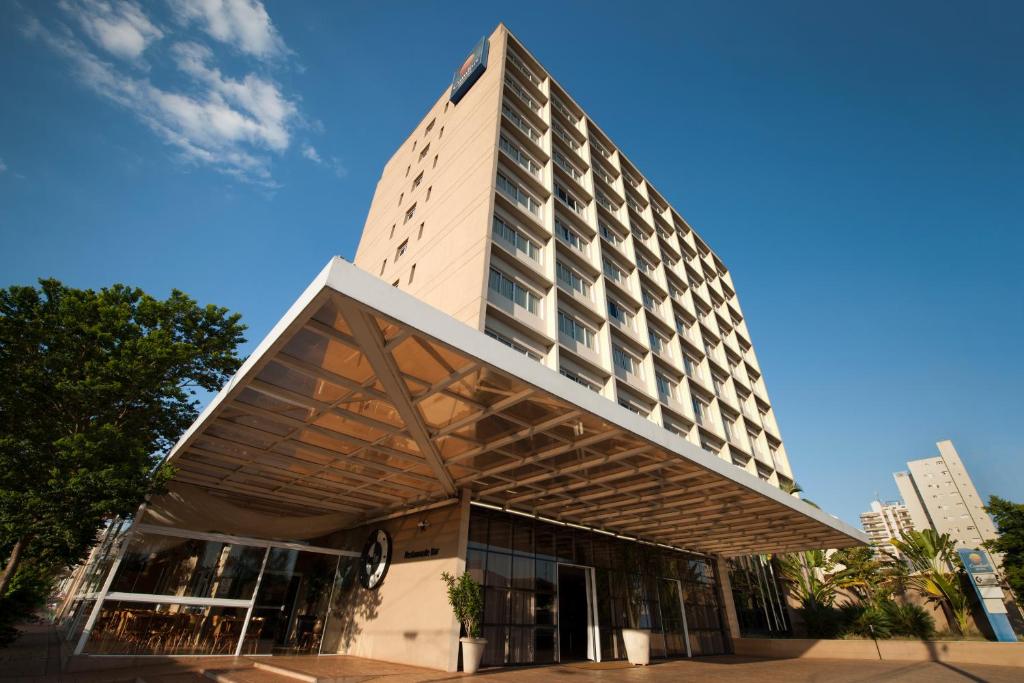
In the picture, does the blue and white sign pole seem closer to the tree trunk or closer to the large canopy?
the large canopy

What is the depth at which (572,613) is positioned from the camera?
15102mm

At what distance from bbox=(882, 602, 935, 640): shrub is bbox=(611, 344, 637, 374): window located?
50.0 ft

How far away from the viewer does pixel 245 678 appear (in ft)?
29.6

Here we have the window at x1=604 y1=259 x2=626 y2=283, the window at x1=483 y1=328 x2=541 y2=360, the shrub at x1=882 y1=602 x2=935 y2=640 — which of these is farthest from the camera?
Answer: the window at x1=604 y1=259 x2=626 y2=283

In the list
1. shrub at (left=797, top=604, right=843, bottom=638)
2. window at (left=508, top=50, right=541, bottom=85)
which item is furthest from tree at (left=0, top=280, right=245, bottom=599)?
shrub at (left=797, top=604, right=843, bottom=638)

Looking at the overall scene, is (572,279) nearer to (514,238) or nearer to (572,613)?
(514,238)

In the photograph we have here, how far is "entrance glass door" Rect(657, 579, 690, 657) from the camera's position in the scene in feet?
59.1

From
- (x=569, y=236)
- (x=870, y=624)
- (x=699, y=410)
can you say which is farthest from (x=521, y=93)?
(x=870, y=624)

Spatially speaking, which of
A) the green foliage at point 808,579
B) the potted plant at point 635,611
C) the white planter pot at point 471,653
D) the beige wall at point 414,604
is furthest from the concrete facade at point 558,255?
the white planter pot at point 471,653

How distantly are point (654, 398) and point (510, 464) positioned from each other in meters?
15.0

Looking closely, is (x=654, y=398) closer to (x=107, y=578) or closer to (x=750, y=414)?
(x=750, y=414)

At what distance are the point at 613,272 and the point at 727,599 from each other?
17.8m

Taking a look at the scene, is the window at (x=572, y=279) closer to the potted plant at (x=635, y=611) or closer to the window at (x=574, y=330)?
the window at (x=574, y=330)

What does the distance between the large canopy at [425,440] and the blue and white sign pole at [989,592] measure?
7.30 metres
